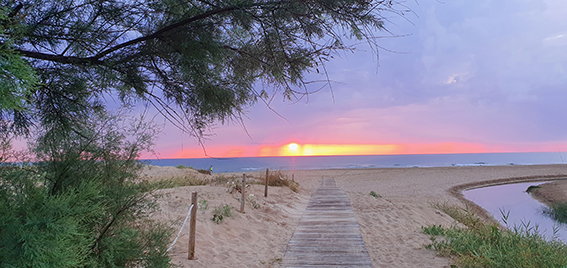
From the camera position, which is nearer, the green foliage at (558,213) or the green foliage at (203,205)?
the green foliage at (203,205)

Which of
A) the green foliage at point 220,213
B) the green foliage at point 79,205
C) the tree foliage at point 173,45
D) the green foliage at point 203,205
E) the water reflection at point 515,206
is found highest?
the tree foliage at point 173,45

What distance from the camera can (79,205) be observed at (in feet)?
7.39

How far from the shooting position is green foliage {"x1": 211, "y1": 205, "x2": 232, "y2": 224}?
23.6ft

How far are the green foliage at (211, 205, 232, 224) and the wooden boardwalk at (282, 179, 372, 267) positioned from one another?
5.64 ft

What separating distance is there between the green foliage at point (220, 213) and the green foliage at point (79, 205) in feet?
12.8

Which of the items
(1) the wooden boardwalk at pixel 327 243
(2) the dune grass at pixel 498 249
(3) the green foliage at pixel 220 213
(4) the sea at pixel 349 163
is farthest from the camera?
(4) the sea at pixel 349 163

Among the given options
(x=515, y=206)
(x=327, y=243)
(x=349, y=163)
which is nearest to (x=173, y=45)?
(x=327, y=243)

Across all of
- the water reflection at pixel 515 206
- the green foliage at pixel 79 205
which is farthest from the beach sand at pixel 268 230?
the water reflection at pixel 515 206

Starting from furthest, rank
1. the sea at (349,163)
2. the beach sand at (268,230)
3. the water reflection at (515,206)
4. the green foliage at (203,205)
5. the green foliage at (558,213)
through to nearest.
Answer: the sea at (349,163), the green foliage at (558,213), the water reflection at (515,206), the green foliage at (203,205), the beach sand at (268,230)

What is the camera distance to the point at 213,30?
130 inches

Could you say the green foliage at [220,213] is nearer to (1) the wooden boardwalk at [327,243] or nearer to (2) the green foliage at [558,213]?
(1) the wooden boardwalk at [327,243]

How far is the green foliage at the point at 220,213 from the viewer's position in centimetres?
720

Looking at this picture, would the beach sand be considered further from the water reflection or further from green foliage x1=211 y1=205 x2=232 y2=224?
the water reflection

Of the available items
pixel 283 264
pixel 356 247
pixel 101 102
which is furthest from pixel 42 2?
pixel 356 247
